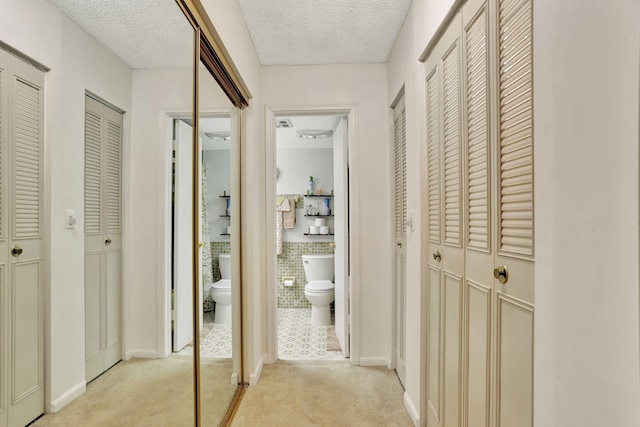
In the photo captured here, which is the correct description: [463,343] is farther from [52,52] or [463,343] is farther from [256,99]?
[256,99]

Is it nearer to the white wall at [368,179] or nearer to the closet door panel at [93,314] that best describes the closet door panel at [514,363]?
the closet door panel at [93,314]

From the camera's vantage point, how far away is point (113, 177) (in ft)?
2.98

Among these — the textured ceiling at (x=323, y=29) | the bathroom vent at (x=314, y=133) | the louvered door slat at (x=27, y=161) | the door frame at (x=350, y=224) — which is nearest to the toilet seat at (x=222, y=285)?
the door frame at (x=350, y=224)

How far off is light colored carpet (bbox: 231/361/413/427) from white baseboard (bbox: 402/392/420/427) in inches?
1.3

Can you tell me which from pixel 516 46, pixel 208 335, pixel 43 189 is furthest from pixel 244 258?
pixel 516 46

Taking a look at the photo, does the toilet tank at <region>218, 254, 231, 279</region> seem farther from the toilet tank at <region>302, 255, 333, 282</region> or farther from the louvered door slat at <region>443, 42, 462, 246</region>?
the toilet tank at <region>302, 255, 333, 282</region>

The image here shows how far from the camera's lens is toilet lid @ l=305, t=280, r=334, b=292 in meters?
3.77

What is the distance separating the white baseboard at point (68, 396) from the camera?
2.18 feet

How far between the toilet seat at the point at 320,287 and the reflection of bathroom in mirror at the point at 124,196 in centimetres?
216

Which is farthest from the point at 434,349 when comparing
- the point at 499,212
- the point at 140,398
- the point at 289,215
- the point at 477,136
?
the point at 289,215

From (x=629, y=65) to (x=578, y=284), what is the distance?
419mm

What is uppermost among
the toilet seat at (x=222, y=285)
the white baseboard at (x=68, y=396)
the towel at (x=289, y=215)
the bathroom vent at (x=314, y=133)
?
the bathroom vent at (x=314, y=133)

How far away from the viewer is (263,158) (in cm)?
271

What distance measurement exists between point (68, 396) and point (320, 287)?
10.4ft
